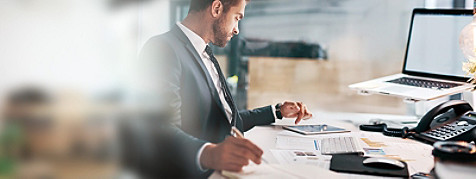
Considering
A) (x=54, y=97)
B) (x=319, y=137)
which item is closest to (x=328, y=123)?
(x=319, y=137)

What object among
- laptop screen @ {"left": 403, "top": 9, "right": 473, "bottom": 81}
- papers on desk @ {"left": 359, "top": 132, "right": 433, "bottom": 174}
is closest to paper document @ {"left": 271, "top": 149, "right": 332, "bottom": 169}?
papers on desk @ {"left": 359, "top": 132, "right": 433, "bottom": 174}

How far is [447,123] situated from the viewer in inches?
61.5

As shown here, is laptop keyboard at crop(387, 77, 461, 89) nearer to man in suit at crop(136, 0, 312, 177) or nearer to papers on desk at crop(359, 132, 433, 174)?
papers on desk at crop(359, 132, 433, 174)

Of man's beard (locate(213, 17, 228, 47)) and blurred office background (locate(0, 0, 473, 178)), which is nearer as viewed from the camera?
blurred office background (locate(0, 0, 473, 178))

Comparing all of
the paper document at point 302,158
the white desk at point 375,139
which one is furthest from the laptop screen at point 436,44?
the paper document at point 302,158

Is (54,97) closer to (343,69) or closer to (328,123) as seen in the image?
(328,123)

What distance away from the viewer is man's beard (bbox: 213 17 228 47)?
63.6 inches

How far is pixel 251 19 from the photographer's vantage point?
125 inches

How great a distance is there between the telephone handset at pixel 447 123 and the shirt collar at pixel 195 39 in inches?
30.0

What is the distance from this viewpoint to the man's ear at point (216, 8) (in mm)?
1584

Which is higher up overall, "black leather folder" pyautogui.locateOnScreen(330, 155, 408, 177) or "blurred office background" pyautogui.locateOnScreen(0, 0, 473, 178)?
"blurred office background" pyautogui.locateOnScreen(0, 0, 473, 178)

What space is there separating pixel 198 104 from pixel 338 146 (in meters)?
0.42

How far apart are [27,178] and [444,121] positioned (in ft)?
4.49

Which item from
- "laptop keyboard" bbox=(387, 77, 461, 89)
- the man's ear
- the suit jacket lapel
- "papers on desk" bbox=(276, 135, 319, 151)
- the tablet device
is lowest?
the tablet device
